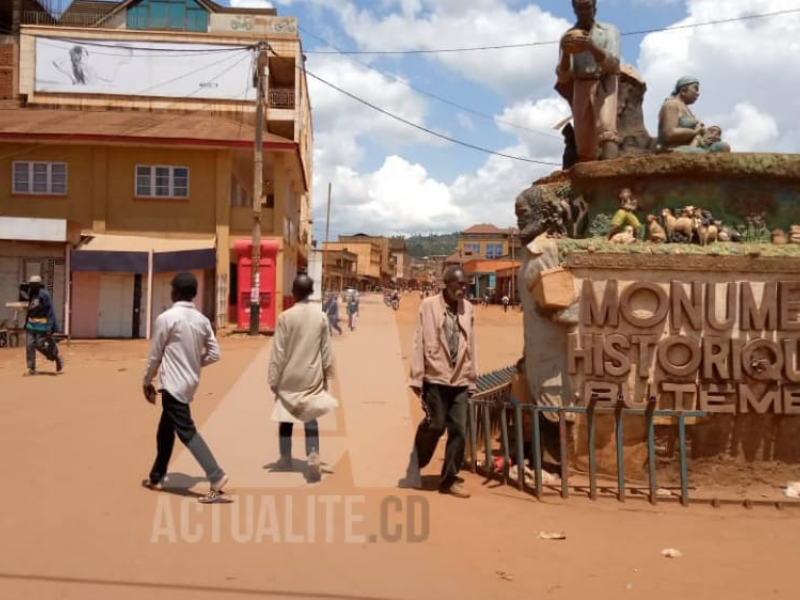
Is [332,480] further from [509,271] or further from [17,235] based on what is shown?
[509,271]

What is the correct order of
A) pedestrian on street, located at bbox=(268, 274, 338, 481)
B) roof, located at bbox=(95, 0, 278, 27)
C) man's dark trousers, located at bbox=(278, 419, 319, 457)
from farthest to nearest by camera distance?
roof, located at bbox=(95, 0, 278, 27), man's dark trousers, located at bbox=(278, 419, 319, 457), pedestrian on street, located at bbox=(268, 274, 338, 481)

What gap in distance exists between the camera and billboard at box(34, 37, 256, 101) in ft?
81.5

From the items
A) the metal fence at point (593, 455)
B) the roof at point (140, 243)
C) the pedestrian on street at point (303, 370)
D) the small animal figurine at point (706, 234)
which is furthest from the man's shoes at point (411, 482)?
the roof at point (140, 243)

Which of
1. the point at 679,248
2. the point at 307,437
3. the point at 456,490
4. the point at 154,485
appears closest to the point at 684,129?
the point at 679,248

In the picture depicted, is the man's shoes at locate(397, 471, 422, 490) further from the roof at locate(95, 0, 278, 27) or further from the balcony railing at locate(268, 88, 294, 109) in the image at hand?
the roof at locate(95, 0, 278, 27)

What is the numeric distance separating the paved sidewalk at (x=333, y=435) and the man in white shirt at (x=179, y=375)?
45cm

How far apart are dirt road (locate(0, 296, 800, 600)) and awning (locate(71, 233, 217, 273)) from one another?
40.5 feet

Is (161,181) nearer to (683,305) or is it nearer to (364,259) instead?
(683,305)

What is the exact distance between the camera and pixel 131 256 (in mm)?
18625

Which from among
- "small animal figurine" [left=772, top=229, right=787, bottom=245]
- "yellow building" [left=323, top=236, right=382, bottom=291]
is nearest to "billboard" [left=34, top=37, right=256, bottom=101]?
"small animal figurine" [left=772, top=229, right=787, bottom=245]

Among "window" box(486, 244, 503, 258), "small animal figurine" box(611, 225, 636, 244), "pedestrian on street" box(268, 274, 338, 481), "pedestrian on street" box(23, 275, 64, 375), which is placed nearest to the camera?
"pedestrian on street" box(268, 274, 338, 481)

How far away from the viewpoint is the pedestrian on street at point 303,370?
5.21 meters

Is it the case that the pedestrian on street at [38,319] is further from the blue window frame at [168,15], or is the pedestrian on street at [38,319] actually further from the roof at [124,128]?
the blue window frame at [168,15]

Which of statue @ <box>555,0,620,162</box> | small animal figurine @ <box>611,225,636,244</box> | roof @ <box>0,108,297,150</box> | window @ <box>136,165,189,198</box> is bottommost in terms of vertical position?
small animal figurine @ <box>611,225,636,244</box>
